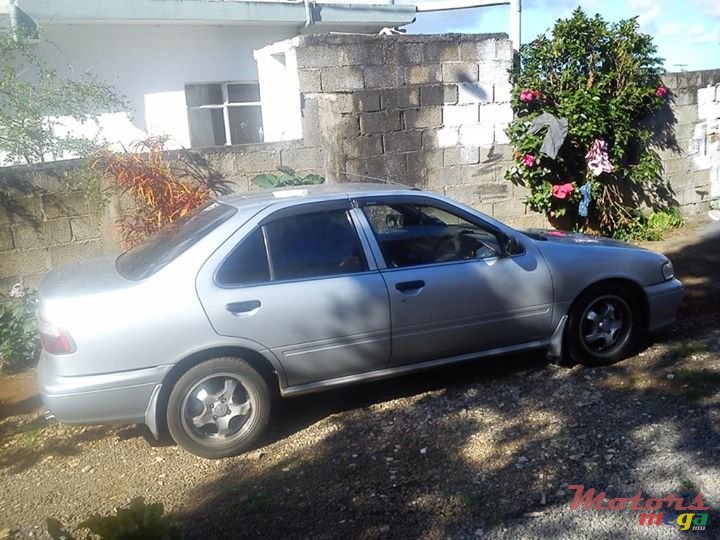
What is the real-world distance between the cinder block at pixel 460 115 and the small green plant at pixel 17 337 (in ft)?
15.8

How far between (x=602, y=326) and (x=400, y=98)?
3760 mm

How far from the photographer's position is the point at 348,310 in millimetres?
4582

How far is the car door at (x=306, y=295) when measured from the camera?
4.36 meters

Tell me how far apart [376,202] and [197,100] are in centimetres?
725

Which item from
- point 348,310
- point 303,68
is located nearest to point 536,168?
point 303,68

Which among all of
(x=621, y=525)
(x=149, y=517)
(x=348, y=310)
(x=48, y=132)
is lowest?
(x=621, y=525)

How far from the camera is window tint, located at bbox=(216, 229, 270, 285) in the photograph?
4391 mm

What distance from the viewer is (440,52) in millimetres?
8203

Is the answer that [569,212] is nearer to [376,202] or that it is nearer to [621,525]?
[376,202]

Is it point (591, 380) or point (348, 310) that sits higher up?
point (348, 310)

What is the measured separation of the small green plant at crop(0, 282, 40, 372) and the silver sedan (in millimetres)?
1484

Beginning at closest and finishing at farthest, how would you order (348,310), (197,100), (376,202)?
(348,310)
(376,202)
(197,100)

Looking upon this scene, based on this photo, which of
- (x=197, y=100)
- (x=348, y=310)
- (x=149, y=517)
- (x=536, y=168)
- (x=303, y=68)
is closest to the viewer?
(x=149, y=517)

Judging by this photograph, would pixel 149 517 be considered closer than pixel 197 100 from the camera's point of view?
Yes
